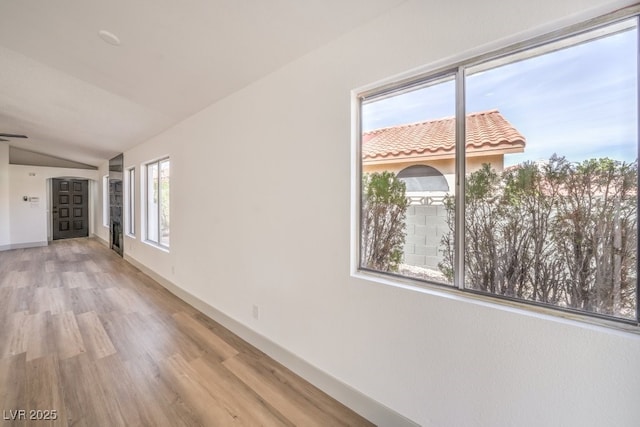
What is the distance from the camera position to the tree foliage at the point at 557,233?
41.1 inches

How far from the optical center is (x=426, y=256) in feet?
5.11

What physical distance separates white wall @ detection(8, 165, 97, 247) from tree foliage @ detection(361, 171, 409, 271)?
393 inches

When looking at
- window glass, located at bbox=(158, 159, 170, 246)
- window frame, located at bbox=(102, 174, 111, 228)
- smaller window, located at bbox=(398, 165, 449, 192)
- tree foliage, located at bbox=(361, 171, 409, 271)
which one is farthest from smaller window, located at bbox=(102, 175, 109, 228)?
smaller window, located at bbox=(398, 165, 449, 192)

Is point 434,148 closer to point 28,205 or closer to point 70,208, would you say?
point 28,205

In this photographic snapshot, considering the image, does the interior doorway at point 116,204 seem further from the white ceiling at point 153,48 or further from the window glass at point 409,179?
the window glass at point 409,179

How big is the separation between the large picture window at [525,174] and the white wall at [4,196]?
964 centimetres

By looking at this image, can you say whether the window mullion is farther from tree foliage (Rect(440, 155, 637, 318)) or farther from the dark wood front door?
the dark wood front door

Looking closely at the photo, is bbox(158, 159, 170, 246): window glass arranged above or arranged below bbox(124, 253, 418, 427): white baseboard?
above

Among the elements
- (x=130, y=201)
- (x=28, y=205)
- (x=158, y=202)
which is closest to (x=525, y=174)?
(x=158, y=202)

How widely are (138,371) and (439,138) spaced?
274 centimetres

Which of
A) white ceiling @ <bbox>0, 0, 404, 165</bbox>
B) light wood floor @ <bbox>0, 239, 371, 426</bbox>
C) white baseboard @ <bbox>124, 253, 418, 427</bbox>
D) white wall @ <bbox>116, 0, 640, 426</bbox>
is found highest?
Result: white ceiling @ <bbox>0, 0, 404, 165</bbox>

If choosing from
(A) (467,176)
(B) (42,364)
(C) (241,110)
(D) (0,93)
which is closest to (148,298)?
(B) (42,364)

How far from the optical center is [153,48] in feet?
7.09

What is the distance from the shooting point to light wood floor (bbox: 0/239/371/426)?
1.73 m
